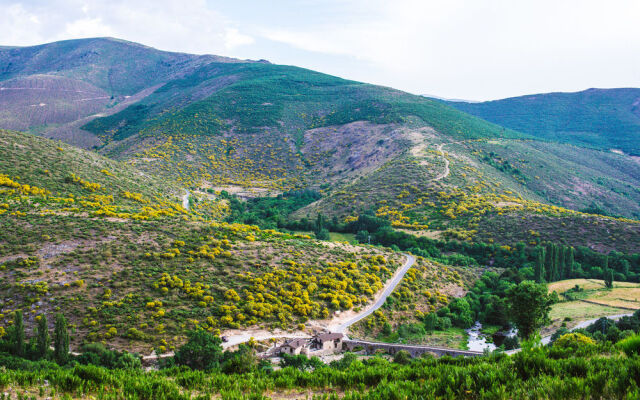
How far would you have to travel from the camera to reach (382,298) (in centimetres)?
3969

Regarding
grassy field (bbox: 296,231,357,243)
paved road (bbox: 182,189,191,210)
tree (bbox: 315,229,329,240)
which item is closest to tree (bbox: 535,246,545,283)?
grassy field (bbox: 296,231,357,243)

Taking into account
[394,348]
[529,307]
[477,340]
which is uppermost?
[529,307]

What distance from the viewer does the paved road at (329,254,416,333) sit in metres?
33.3

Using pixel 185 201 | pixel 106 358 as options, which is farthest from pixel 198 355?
pixel 185 201

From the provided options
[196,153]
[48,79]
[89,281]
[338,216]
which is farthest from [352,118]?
[48,79]

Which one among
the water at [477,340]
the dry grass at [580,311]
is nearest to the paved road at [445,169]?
the dry grass at [580,311]

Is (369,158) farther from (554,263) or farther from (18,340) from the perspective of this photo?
(18,340)

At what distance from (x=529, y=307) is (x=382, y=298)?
525 inches

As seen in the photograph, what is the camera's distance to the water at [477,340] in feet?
109

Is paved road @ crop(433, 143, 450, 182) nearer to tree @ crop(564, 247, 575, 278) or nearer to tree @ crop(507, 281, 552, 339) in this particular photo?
tree @ crop(564, 247, 575, 278)

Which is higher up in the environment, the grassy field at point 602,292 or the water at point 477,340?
the grassy field at point 602,292

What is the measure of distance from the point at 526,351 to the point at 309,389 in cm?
656

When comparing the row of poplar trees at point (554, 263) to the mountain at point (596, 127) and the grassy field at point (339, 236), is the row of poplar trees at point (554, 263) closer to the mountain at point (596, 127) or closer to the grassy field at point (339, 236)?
the grassy field at point (339, 236)

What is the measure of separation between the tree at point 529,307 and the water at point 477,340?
313 cm
